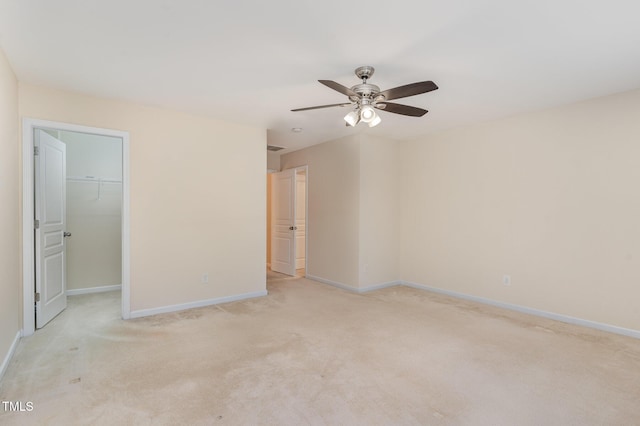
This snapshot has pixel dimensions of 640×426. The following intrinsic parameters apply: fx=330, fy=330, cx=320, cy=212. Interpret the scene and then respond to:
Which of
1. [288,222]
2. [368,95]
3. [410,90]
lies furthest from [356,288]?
[410,90]

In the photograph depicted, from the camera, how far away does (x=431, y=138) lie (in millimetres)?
5117

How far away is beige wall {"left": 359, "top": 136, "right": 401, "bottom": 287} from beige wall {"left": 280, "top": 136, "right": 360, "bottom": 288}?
0.37 ft

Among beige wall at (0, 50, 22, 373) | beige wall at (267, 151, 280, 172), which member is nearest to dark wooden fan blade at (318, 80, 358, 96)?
beige wall at (0, 50, 22, 373)

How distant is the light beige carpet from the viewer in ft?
6.60

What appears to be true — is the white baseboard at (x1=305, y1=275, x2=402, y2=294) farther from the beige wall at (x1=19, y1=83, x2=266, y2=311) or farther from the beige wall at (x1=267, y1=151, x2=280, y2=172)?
the beige wall at (x1=267, y1=151, x2=280, y2=172)

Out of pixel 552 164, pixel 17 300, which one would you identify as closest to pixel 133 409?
pixel 17 300

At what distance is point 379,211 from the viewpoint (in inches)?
209

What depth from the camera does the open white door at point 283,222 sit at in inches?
247

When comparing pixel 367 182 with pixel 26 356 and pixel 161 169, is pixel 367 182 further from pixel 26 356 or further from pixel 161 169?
pixel 26 356

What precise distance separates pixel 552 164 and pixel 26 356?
5535 millimetres

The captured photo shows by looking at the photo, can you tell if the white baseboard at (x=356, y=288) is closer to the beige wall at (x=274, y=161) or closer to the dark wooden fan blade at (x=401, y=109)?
the beige wall at (x=274, y=161)

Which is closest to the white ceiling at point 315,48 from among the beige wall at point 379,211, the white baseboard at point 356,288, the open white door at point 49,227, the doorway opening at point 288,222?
the open white door at point 49,227

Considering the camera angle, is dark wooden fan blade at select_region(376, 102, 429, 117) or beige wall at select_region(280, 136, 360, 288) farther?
beige wall at select_region(280, 136, 360, 288)

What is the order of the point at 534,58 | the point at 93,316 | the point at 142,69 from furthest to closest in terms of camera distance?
the point at 93,316 < the point at 142,69 < the point at 534,58
